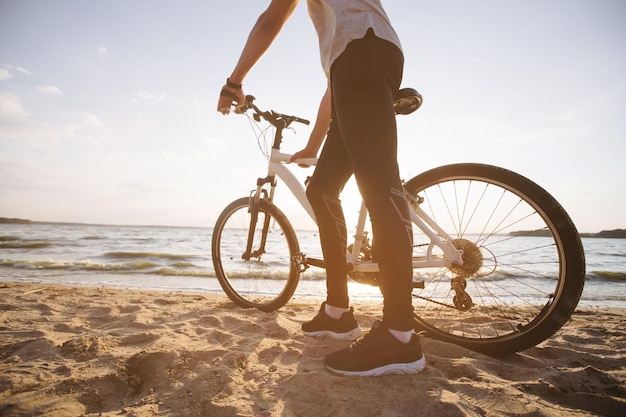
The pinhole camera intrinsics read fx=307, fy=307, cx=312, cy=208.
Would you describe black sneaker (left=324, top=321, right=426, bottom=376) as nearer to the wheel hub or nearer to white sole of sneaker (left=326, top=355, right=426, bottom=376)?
white sole of sneaker (left=326, top=355, right=426, bottom=376)

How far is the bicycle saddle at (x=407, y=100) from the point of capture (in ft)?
5.92

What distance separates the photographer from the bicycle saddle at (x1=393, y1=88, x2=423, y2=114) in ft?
5.92

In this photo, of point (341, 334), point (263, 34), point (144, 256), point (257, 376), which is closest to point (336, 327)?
point (341, 334)

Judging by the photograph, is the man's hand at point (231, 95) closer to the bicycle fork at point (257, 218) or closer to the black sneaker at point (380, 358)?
the bicycle fork at point (257, 218)

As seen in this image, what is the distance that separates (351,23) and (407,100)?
59cm

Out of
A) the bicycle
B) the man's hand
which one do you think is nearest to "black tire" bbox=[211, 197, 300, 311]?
the bicycle

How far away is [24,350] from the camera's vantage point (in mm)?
1655

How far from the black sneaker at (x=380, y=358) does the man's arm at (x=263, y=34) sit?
1657 millimetres

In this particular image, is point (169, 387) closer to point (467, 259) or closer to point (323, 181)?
point (323, 181)

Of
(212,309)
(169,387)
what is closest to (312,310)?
(212,309)

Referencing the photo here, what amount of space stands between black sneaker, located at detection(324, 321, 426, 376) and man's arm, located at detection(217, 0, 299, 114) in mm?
1657

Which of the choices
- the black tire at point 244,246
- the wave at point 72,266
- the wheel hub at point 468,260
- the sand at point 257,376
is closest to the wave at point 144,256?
the wave at point 72,266

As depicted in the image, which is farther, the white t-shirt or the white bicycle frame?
the white bicycle frame

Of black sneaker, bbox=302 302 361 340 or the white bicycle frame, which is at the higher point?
the white bicycle frame
